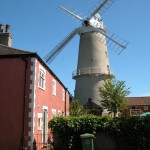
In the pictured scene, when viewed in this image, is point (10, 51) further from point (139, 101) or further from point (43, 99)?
point (139, 101)

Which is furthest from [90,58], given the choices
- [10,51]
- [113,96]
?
[10,51]

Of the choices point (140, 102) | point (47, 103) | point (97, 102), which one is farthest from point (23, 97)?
point (140, 102)

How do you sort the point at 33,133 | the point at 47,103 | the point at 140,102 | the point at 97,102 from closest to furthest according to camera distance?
1. the point at 33,133
2. the point at 47,103
3. the point at 97,102
4. the point at 140,102

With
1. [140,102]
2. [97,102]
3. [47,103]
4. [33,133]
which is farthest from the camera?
[140,102]

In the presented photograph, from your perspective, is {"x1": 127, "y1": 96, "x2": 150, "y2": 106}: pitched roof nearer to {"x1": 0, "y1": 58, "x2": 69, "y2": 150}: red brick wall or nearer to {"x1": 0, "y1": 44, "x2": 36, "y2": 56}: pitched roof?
{"x1": 0, "y1": 58, "x2": 69, "y2": 150}: red brick wall

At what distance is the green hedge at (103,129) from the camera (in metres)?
17.0

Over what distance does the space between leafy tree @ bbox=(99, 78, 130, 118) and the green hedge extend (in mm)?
20413

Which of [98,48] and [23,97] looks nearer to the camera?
[23,97]

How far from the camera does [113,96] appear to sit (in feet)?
125

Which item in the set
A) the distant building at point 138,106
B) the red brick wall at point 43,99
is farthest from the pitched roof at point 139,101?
the red brick wall at point 43,99

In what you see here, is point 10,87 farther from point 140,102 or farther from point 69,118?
point 140,102

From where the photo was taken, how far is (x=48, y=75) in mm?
23016

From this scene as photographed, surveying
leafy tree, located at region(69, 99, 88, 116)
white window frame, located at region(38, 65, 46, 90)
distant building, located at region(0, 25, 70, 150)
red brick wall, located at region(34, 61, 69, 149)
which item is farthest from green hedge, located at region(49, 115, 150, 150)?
leafy tree, located at region(69, 99, 88, 116)

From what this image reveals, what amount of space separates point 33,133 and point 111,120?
4.87 m
